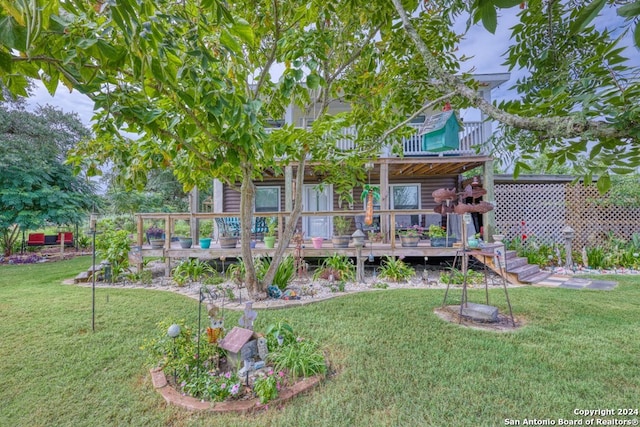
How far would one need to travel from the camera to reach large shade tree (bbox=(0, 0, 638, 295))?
2.64ft

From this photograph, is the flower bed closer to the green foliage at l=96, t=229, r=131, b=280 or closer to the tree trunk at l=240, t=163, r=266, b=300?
the tree trunk at l=240, t=163, r=266, b=300

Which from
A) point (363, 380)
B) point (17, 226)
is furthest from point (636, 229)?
point (17, 226)

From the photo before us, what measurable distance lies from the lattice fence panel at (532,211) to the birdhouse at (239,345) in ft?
26.1

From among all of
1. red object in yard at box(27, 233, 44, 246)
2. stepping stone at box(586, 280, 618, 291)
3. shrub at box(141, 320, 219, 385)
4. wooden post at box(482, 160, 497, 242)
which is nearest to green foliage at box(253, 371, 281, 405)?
shrub at box(141, 320, 219, 385)

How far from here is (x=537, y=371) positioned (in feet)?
8.07

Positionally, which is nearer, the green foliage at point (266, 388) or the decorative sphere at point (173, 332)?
the green foliage at point (266, 388)

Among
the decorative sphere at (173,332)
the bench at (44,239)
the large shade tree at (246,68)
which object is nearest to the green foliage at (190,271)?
the large shade tree at (246,68)

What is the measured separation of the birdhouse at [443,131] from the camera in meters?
3.08

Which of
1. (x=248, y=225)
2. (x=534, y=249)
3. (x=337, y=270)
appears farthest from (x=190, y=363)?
(x=534, y=249)

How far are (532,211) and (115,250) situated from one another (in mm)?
10646

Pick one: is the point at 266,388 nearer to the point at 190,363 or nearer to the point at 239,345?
the point at 239,345

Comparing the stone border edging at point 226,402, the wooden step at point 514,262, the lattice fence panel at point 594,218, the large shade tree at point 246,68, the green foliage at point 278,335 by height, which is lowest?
the stone border edging at point 226,402

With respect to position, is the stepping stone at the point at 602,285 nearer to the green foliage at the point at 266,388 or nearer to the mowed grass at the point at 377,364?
the mowed grass at the point at 377,364

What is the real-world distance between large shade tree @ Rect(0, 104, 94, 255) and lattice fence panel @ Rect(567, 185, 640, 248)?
17163mm
